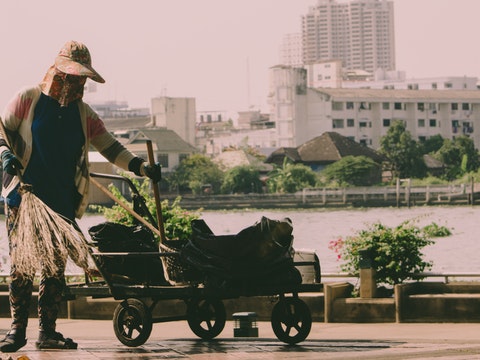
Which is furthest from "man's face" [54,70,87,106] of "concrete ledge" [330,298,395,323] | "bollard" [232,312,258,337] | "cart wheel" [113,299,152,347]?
"concrete ledge" [330,298,395,323]

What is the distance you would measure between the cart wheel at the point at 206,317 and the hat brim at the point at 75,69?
1877 millimetres

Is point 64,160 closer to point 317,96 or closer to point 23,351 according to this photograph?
point 23,351

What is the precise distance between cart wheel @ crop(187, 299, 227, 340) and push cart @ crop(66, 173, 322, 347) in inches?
8.3

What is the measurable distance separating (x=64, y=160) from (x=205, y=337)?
1.76 meters

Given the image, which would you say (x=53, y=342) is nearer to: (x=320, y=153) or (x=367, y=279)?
(x=367, y=279)

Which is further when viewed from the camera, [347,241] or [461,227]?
[461,227]

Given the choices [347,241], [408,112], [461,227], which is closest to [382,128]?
[408,112]

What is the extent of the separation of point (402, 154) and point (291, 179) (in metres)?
14.1

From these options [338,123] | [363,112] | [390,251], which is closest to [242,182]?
[338,123]

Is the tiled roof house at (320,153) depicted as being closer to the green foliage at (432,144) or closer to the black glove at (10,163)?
the green foliage at (432,144)

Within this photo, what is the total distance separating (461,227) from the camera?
332 ft

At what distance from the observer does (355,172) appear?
13812 cm

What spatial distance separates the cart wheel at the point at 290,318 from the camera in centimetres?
846

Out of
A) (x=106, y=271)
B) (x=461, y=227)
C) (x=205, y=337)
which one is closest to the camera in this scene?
(x=106, y=271)
